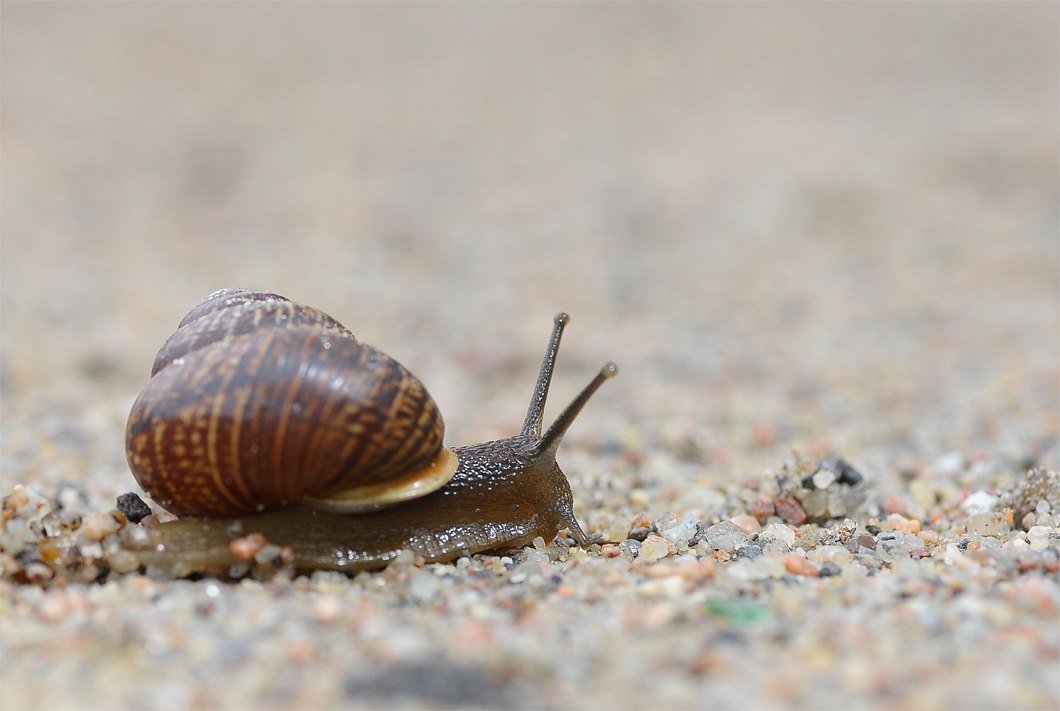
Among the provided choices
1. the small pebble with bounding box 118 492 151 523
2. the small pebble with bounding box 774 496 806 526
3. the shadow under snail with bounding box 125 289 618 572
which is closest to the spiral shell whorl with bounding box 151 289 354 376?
the shadow under snail with bounding box 125 289 618 572

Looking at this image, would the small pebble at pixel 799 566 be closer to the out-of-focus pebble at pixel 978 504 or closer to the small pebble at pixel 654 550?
the small pebble at pixel 654 550

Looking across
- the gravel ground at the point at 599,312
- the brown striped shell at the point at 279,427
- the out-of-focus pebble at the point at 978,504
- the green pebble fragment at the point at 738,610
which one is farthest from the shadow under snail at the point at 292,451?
the out-of-focus pebble at the point at 978,504

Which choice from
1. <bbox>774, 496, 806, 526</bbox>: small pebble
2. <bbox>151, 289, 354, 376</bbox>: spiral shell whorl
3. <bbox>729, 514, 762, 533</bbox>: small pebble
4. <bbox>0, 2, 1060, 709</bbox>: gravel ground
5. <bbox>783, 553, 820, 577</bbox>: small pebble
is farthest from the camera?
<bbox>774, 496, 806, 526</bbox>: small pebble

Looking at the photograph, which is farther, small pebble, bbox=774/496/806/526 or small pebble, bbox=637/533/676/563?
small pebble, bbox=774/496/806/526

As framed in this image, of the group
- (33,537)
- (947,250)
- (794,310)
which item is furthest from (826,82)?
(33,537)

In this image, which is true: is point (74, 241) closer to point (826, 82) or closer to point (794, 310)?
point (794, 310)

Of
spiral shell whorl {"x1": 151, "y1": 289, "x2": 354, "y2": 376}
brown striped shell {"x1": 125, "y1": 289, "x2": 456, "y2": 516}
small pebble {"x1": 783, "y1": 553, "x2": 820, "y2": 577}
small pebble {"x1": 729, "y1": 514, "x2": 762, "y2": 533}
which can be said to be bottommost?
small pebble {"x1": 729, "y1": 514, "x2": 762, "y2": 533}

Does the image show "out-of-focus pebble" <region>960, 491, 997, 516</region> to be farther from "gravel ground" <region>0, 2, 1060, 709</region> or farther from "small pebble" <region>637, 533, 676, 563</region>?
"small pebble" <region>637, 533, 676, 563</region>
